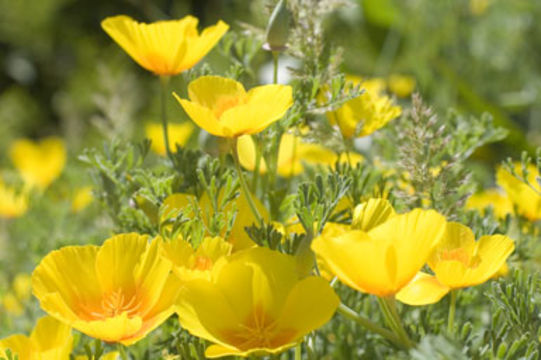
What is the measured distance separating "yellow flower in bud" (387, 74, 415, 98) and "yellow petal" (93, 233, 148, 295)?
51.4 inches

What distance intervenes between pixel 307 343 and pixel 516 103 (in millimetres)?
1483

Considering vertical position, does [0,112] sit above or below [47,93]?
above

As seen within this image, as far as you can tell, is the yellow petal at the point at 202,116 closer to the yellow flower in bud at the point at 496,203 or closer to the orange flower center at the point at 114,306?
the orange flower center at the point at 114,306

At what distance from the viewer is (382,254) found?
49 centimetres

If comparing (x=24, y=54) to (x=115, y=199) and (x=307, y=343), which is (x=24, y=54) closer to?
(x=115, y=199)

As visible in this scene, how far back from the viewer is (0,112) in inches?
104

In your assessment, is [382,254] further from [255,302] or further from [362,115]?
[362,115]

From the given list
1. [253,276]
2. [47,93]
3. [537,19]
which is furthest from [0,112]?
[253,276]

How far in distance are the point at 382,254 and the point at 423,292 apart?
0.10 m

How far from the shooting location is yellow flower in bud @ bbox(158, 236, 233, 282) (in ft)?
1.80

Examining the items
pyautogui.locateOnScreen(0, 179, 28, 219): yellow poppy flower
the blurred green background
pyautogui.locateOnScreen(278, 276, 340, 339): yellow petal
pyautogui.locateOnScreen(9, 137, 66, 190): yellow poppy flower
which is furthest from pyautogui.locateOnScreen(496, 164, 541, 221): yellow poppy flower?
pyautogui.locateOnScreen(9, 137, 66, 190): yellow poppy flower

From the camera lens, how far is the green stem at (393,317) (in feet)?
1.78

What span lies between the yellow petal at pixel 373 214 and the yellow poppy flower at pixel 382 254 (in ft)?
0.19

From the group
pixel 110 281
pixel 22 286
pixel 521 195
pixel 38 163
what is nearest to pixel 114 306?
pixel 110 281
